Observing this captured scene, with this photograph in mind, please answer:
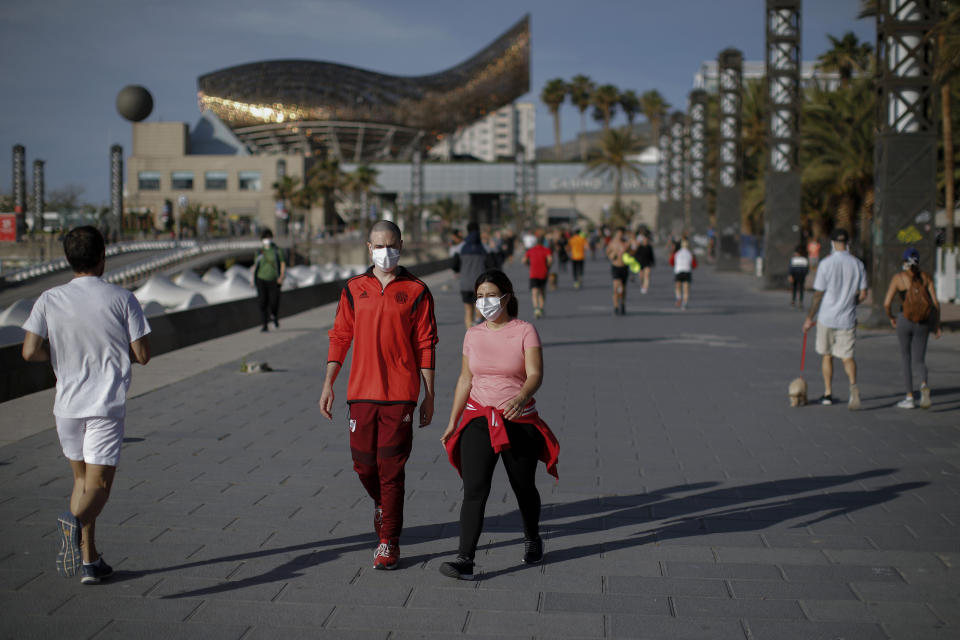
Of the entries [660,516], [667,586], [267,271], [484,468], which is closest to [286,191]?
[267,271]

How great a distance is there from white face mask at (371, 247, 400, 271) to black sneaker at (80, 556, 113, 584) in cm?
168

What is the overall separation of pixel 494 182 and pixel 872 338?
109421 mm

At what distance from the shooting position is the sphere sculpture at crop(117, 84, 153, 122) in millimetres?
18875

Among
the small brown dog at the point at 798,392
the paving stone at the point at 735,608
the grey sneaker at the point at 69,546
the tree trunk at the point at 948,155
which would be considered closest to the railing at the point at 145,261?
the tree trunk at the point at 948,155

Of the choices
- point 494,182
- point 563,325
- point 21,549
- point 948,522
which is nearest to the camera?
point 21,549

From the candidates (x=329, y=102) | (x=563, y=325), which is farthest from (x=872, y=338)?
(x=329, y=102)

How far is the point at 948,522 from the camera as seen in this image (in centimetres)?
529

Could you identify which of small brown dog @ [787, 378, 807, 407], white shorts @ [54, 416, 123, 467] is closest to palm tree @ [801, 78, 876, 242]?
small brown dog @ [787, 378, 807, 407]

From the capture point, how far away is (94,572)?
4.20 metres

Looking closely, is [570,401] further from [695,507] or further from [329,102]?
[329,102]

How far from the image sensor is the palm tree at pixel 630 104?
385ft

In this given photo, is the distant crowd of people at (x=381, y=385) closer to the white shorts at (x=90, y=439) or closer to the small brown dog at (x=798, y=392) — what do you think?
the white shorts at (x=90, y=439)

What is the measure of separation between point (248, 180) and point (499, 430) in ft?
364

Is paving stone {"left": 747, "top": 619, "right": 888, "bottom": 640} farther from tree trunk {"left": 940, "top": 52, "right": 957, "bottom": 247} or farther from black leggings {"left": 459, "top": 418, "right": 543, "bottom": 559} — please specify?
tree trunk {"left": 940, "top": 52, "right": 957, "bottom": 247}
